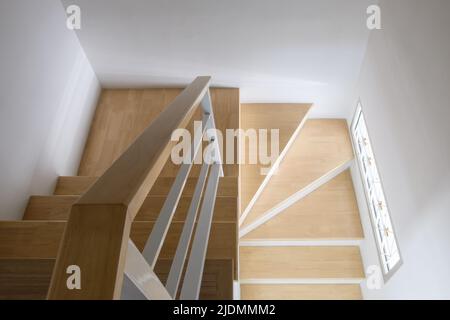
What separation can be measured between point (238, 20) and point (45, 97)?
4.94ft

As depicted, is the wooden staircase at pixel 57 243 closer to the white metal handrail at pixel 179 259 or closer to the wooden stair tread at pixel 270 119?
the white metal handrail at pixel 179 259

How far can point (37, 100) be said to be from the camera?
252 centimetres

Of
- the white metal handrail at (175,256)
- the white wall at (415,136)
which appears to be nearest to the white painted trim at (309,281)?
the white wall at (415,136)

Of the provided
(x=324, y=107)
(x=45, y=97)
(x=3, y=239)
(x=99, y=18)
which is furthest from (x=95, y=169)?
(x=324, y=107)

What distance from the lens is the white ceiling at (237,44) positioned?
110 inches

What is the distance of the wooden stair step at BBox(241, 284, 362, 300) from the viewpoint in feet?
10.2

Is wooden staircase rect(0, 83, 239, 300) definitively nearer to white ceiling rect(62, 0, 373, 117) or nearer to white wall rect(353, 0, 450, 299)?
white ceiling rect(62, 0, 373, 117)

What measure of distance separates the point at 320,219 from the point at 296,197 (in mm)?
282

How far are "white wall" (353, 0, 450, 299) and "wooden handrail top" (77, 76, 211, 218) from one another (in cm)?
138

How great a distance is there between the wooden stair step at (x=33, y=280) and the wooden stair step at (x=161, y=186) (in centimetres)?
103

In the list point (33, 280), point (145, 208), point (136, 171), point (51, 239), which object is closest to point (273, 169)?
point (145, 208)

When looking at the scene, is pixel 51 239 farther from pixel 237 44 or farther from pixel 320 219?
pixel 320 219

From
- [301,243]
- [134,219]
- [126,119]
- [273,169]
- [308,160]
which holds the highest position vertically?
[126,119]

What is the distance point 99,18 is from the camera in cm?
288
